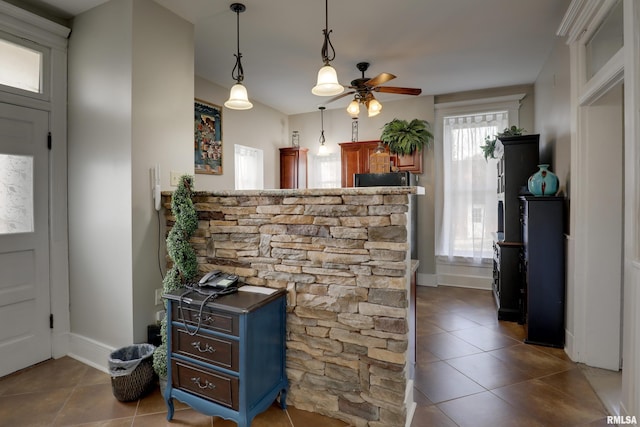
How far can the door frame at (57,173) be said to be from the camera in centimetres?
268

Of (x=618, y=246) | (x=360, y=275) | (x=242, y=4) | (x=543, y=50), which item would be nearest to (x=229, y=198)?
(x=360, y=275)

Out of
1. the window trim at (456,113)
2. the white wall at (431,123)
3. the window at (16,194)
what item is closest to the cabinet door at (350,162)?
the white wall at (431,123)

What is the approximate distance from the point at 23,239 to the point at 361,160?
4.23 meters

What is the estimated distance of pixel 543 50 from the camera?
3584 mm

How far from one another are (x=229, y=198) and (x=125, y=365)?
1.27m

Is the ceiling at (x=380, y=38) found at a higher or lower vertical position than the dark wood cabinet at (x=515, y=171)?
higher

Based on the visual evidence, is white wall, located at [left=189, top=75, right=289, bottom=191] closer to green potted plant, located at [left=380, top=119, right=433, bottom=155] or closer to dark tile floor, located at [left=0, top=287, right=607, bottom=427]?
green potted plant, located at [left=380, top=119, right=433, bottom=155]

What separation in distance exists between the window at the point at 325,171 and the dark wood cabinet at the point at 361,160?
13.8 inches

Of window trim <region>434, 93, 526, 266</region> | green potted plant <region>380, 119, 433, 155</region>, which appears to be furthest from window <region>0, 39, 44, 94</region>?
window trim <region>434, 93, 526, 266</region>

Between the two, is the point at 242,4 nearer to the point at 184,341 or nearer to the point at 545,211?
the point at 184,341

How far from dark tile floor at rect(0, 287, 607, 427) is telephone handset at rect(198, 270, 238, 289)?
811 millimetres

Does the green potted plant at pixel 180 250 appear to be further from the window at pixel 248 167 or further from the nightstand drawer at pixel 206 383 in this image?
the window at pixel 248 167

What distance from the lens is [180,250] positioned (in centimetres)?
223

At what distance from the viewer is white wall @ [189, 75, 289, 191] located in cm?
441
